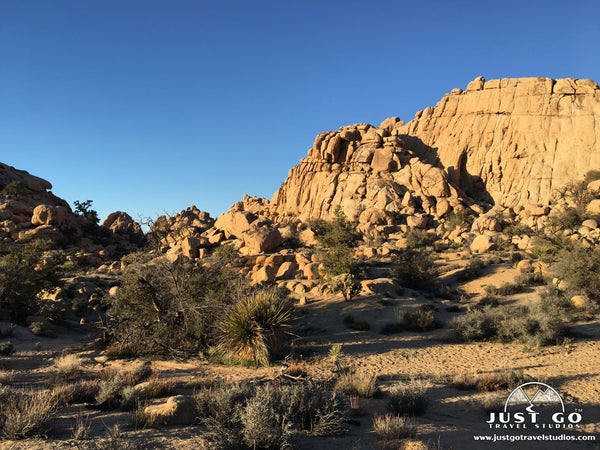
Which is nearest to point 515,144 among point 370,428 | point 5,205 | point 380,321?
point 380,321

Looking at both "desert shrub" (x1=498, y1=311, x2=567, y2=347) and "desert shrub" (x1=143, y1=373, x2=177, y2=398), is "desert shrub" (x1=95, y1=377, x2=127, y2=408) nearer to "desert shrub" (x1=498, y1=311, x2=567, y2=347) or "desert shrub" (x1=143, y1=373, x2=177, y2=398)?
"desert shrub" (x1=143, y1=373, x2=177, y2=398)

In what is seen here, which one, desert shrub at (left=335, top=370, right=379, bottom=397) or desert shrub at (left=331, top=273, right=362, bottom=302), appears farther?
desert shrub at (left=331, top=273, right=362, bottom=302)

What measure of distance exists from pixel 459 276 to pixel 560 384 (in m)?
13.3

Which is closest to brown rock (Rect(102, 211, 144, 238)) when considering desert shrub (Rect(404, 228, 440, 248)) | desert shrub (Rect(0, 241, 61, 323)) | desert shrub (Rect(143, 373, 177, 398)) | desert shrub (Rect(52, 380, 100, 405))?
desert shrub (Rect(0, 241, 61, 323))

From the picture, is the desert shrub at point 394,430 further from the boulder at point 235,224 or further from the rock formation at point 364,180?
the rock formation at point 364,180

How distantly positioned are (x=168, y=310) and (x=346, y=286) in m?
8.00

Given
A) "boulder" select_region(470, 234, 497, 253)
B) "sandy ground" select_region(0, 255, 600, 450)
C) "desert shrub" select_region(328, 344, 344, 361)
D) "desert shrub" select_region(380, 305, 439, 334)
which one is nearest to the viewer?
"sandy ground" select_region(0, 255, 600, 450)

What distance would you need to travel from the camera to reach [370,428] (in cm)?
569

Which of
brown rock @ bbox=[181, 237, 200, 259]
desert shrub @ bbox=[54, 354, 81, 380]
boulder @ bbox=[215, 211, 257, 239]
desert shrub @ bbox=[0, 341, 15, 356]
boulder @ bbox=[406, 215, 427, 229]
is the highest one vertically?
boulder @ bbox=[406, 215, 427, 229]

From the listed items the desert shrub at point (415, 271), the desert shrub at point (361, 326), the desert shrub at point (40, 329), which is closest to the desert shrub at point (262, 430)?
the desert shrub at point (361, 326)

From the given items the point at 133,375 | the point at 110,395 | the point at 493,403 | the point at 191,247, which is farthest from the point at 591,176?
the point at 110,395

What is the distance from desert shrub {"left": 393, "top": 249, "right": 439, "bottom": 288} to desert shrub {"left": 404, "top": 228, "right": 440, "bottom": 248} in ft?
31.2

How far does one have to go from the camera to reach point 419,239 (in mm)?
31922

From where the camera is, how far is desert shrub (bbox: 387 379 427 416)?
251 inches
